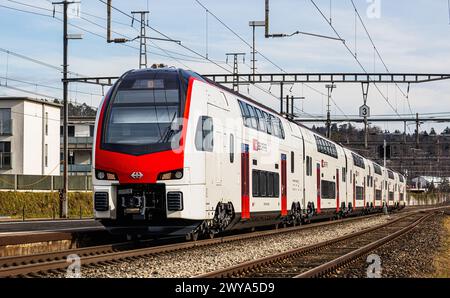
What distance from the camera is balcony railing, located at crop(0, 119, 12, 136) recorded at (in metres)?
63.3

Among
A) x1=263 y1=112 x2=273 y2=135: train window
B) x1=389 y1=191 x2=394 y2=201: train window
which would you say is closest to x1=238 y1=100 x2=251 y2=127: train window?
x1=263 y1=112 x2=273 y2=135: train window

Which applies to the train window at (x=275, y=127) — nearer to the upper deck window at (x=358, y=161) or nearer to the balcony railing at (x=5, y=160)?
the upper deck window at (x=358, y=161)

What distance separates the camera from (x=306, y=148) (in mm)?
31859

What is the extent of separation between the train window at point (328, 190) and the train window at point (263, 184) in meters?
11.2

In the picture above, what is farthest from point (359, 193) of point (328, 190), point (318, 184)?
point (318, 184)

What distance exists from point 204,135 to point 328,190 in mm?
19765

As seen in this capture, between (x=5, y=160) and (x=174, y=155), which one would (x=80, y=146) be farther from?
(x=174, y=155)

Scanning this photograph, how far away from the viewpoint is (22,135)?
63219 millimetres

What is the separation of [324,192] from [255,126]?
44.8 ft

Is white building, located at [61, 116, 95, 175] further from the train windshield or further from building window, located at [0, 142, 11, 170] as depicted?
the train windshield

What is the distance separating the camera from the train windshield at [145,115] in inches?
699

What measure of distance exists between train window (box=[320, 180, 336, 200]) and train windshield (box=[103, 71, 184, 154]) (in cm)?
1815
